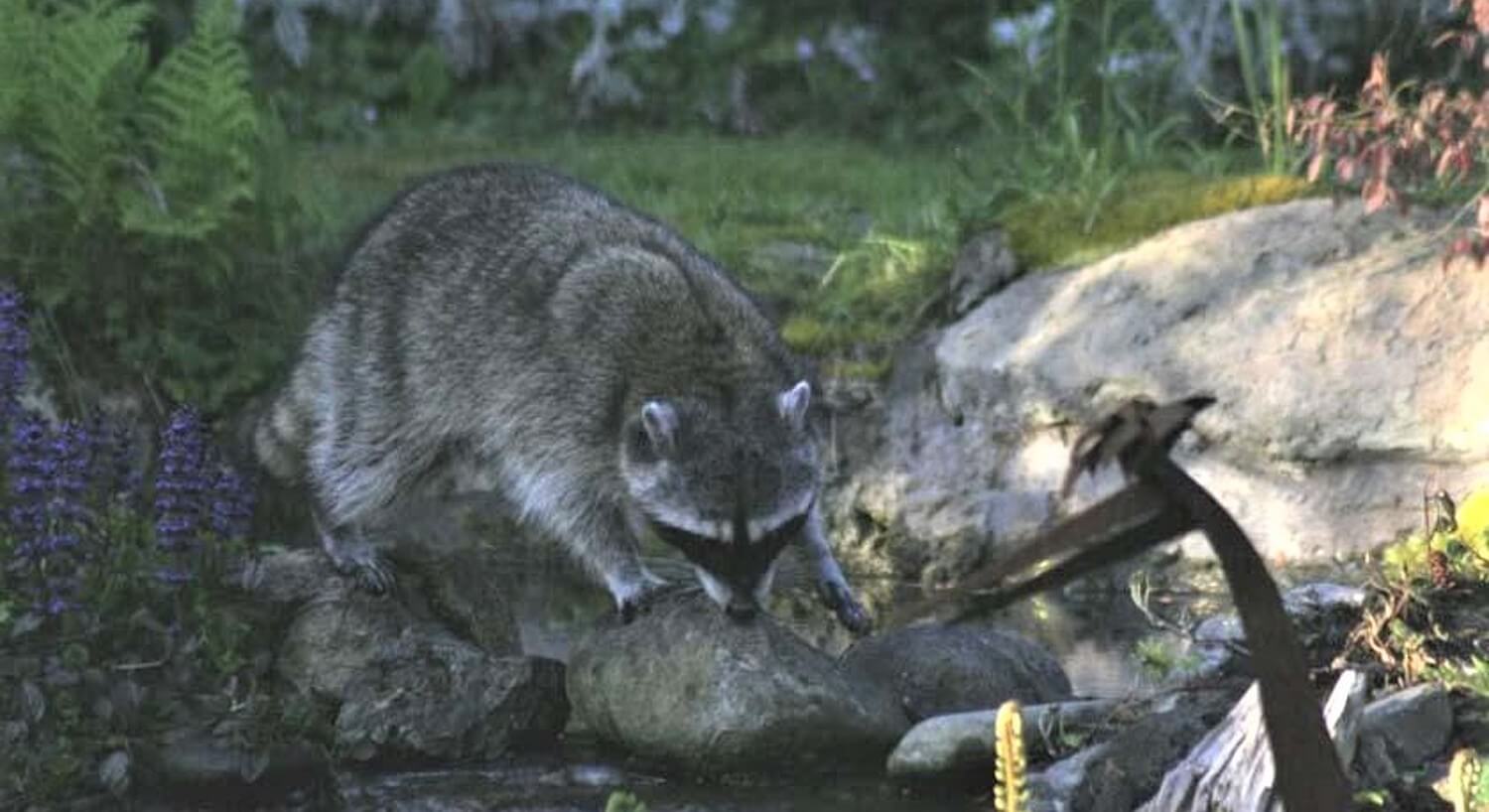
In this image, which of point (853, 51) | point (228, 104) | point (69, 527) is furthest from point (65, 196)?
point (853, 51)

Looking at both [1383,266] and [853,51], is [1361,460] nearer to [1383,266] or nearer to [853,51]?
[1383,266]

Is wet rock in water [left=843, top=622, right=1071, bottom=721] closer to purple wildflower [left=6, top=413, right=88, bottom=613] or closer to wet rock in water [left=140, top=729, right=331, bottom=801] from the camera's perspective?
wet rock in water [left=140, top=729, right=331, bottom=801]

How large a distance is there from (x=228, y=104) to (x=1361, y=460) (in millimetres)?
3772

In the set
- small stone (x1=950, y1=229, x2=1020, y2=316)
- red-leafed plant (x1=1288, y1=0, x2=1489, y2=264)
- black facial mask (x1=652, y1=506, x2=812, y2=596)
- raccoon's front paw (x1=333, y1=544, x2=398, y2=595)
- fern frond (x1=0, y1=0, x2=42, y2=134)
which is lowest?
raccoon's front paw (x1=333, y1=544, x2=398, y2=595)

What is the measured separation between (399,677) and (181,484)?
0.71 metres

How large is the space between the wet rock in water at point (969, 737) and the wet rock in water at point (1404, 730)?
651 millimetres

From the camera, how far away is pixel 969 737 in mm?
4645

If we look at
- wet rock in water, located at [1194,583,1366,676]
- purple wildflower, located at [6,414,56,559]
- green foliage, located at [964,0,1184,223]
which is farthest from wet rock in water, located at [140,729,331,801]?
green foliage, located at [964,0,1184,223]

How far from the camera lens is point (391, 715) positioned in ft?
16.9

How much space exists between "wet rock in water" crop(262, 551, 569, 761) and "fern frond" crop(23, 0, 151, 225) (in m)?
2.10

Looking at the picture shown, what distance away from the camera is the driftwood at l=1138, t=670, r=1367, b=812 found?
9.09 ft

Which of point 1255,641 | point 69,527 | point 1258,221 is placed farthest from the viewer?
point 1258,221

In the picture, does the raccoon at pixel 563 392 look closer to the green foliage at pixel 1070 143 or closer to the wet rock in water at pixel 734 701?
the wet rock in water at pixel 734 701

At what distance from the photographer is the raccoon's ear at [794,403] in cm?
528
